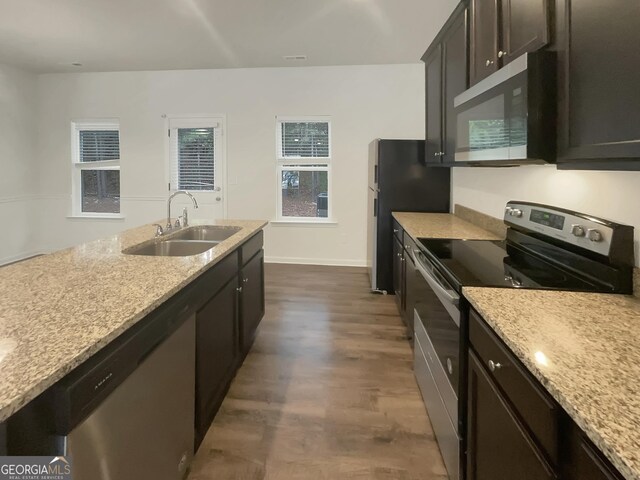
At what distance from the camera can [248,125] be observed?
221 inches

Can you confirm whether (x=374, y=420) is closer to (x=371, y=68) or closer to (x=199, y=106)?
(x=371, y=68)

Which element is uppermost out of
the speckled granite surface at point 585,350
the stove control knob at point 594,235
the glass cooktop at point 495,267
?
the stove control knob at point 594,235

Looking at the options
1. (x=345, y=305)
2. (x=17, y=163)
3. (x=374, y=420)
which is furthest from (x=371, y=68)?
(x=17, y=163)

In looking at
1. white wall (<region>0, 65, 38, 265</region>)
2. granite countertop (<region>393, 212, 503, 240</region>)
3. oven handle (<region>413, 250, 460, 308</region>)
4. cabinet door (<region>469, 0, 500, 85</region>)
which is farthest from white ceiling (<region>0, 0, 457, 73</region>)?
oven handle (<region>413, 250, 460, 308</region>)

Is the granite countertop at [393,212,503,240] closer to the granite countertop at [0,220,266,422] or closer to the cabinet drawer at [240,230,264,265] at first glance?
the cabinet drawer at [240,230,264,265]

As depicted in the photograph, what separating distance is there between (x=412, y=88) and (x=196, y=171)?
321 centimetres

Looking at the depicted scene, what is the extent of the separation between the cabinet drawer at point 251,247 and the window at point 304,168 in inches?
109

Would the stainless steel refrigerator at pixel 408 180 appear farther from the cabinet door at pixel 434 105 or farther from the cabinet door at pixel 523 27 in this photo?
the cabinet door at pixel 523 27

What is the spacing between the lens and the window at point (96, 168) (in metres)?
6.01

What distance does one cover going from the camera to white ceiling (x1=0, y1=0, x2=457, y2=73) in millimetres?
3508

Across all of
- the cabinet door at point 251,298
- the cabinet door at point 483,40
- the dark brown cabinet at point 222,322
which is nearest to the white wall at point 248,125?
the cabinet door at point 251,298

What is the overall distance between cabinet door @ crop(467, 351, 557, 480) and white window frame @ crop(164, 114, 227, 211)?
16.1 ft

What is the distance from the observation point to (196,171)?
229 inches

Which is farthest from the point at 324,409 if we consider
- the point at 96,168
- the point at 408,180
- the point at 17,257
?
the point at 17,257
